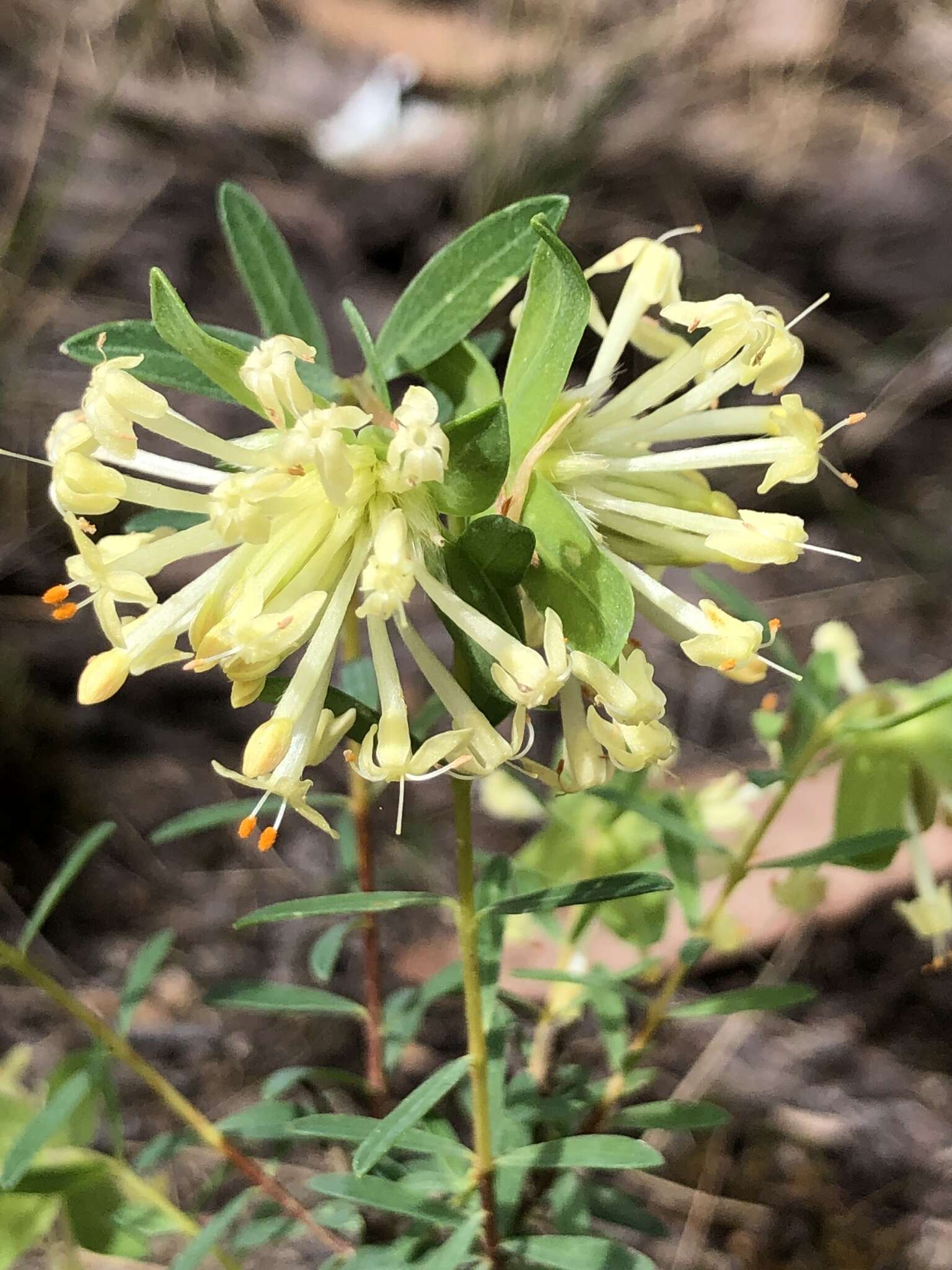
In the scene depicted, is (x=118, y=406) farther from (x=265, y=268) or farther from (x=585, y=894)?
(x=585, y=894)

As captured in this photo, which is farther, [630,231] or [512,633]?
[630,231]

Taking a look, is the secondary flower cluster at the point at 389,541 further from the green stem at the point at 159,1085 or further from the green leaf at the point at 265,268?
the green stem at the point at 159,1085

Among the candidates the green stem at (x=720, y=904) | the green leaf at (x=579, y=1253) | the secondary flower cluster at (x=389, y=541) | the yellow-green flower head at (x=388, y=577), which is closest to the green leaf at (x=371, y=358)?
the secondary flower cluster at (x=389, y=541)

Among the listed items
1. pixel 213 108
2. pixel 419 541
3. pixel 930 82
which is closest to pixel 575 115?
pixel 213 108

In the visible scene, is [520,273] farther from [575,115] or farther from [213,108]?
[213,108]

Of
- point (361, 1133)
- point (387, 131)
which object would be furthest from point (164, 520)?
point (387, 131)

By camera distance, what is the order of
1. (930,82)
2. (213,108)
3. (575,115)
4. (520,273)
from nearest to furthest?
(520,273)
(575,115)
(213,108)
(930,82)

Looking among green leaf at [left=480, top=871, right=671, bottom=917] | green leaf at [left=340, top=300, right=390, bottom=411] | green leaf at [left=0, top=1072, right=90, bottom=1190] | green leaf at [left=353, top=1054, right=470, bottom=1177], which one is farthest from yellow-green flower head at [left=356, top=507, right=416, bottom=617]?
green leaf at [left=0, top=1072, right=90, bottom=1190]
